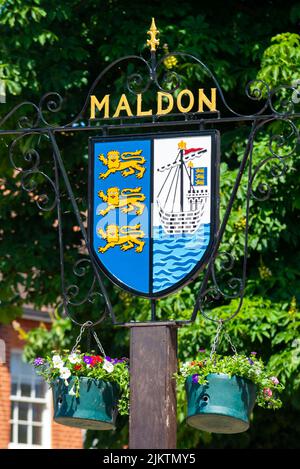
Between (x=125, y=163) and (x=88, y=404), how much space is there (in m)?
1.58

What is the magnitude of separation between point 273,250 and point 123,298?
5.55ft

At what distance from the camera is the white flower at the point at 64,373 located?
9.57 meters

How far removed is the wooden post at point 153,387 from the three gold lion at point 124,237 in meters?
0.61

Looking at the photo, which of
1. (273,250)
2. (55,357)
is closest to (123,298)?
(273,250)

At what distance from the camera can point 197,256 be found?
929 centimetres

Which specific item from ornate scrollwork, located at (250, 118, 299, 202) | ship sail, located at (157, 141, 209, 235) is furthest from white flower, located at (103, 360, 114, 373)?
ornate scrollwork, located at (250, 118, 299, 202)

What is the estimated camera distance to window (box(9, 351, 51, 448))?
23.4m

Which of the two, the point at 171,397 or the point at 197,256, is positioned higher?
the point at 197,256

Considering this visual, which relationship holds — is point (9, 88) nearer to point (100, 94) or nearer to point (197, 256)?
point (100, 94)

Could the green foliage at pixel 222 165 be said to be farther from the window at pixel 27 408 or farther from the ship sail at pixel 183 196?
the window at pixel 27 408

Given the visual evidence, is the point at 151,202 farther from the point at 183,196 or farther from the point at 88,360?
the point at 88,360

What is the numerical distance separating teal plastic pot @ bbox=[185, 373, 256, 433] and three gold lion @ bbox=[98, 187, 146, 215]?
1.15 meters

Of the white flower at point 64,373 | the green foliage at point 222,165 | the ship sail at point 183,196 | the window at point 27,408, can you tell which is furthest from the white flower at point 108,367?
the window at point 27,408

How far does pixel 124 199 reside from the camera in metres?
9.47
